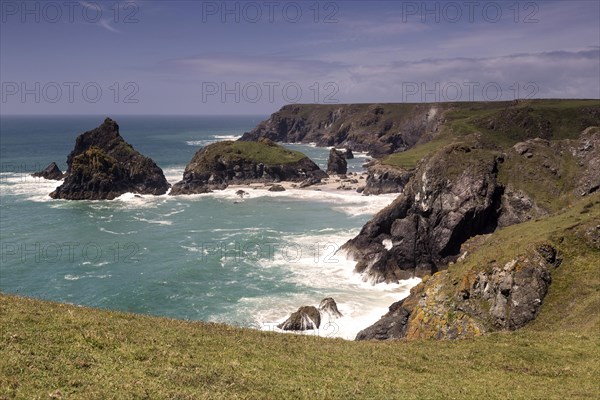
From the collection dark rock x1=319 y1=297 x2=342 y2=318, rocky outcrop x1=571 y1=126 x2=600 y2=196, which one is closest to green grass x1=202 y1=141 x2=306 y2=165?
rocky outcrop x1=571 y1=126 x2=600 y2=196

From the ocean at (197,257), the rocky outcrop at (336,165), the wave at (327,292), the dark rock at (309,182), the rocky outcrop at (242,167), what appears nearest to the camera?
the wave at (327,292)

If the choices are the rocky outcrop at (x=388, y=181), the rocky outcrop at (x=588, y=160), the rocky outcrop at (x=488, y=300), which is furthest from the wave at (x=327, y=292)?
the rocky outcrop at (x=388, y=181)

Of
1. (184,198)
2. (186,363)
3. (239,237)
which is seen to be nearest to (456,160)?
(239,237)

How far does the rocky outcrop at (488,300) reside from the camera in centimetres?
3875

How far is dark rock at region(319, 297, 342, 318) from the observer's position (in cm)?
5456

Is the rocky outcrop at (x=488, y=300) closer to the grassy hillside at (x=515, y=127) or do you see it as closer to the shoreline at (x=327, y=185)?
the shoreline at (x=327, y=185)

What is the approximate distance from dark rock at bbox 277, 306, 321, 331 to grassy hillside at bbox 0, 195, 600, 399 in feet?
72.1

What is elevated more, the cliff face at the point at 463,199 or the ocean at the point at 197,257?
the cliff face at the point at 463,199

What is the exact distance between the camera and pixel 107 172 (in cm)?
13512

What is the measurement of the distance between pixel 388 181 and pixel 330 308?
8793cm

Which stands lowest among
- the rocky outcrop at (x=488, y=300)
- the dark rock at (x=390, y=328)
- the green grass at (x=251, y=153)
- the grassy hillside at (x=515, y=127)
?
the dark rock at (x=390, y=328)

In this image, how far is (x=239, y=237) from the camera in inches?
3605

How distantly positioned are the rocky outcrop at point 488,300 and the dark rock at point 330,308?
1093 centimetres

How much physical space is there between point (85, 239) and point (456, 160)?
71.1 metres
